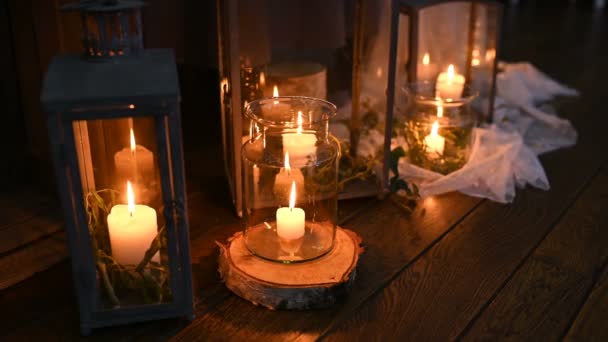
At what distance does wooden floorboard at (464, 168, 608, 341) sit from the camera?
1.02m

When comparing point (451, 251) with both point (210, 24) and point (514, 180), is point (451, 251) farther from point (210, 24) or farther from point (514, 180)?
point (210, 24)

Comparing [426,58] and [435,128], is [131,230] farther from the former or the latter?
[426,58]

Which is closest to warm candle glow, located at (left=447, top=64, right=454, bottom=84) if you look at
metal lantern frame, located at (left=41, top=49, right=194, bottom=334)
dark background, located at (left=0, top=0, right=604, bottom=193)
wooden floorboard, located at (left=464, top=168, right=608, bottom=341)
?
wooden floorboard, located at (left=464, top=168, right=608, bottom=341)

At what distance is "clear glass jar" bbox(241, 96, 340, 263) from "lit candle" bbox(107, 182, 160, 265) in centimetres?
19

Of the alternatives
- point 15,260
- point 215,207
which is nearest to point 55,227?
point 15,260

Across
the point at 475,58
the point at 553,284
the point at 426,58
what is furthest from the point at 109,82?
the point at 475,58

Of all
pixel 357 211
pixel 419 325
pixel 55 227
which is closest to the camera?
pixel 419 325

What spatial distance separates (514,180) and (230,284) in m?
0.74

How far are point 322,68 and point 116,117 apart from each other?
582 mm

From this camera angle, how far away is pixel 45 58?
4.10 feet

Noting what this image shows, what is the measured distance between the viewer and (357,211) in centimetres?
137

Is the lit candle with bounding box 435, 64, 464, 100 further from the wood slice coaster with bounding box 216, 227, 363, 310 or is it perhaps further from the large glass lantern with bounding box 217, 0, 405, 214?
the wood slice coaster with bounding box 216, 227, 363, 310

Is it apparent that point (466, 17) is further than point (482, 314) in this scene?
Yes

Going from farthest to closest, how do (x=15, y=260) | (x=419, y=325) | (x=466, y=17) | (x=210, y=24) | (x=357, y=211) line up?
(x=466, y=17), (x=210, y=24), (x=357, y=211), (x=15, y=260), (x=419, y=325)
